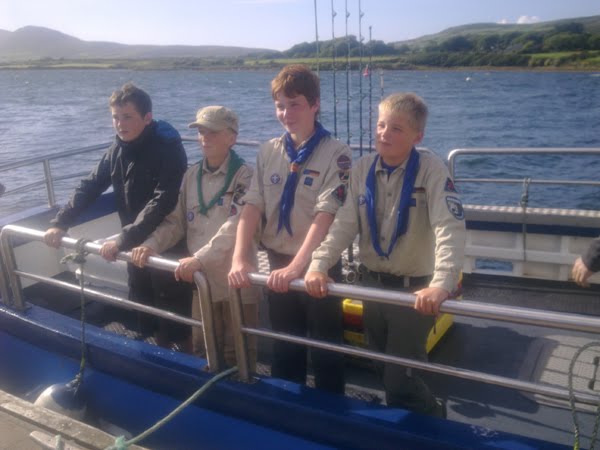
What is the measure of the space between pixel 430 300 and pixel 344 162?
883 millimetres

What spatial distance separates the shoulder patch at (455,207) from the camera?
7.67 feet

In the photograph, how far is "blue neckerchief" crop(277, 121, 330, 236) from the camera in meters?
2.75

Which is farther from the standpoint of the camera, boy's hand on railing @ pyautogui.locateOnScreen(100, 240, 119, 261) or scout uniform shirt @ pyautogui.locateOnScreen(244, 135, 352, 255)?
boy's hand on railing @ pyautogui.locateOnScreen(100, 240, 119, 261)

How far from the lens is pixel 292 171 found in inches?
108

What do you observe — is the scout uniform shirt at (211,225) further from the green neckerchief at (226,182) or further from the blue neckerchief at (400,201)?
the blue neckerchief at (400,201)

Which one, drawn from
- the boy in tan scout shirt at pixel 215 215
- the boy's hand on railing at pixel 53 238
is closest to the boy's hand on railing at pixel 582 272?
the boy in tan scout shirt at pixel 215 215

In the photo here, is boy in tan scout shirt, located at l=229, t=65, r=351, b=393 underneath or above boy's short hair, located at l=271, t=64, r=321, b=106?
underneath

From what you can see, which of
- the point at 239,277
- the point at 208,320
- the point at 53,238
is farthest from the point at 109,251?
the point at 239,277

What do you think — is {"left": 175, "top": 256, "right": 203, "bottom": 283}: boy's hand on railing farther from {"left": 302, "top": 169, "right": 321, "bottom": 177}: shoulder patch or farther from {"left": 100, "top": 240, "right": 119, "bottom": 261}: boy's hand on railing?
{"left": 302, "top": 169, "right": 321, "bottom": 177}: shoulder patch

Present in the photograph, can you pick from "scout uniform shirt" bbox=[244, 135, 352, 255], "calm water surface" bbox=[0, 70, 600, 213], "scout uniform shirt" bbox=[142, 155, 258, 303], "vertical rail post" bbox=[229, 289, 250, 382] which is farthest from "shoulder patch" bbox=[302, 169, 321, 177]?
"calm water surface" bbox=[0, 70, 600, 213]

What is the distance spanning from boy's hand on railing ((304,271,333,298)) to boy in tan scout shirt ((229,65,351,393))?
0.18 metres

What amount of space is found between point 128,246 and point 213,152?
2.19 feet

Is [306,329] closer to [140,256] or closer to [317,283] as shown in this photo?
[317,283]

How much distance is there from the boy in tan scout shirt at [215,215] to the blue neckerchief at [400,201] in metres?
0.72
